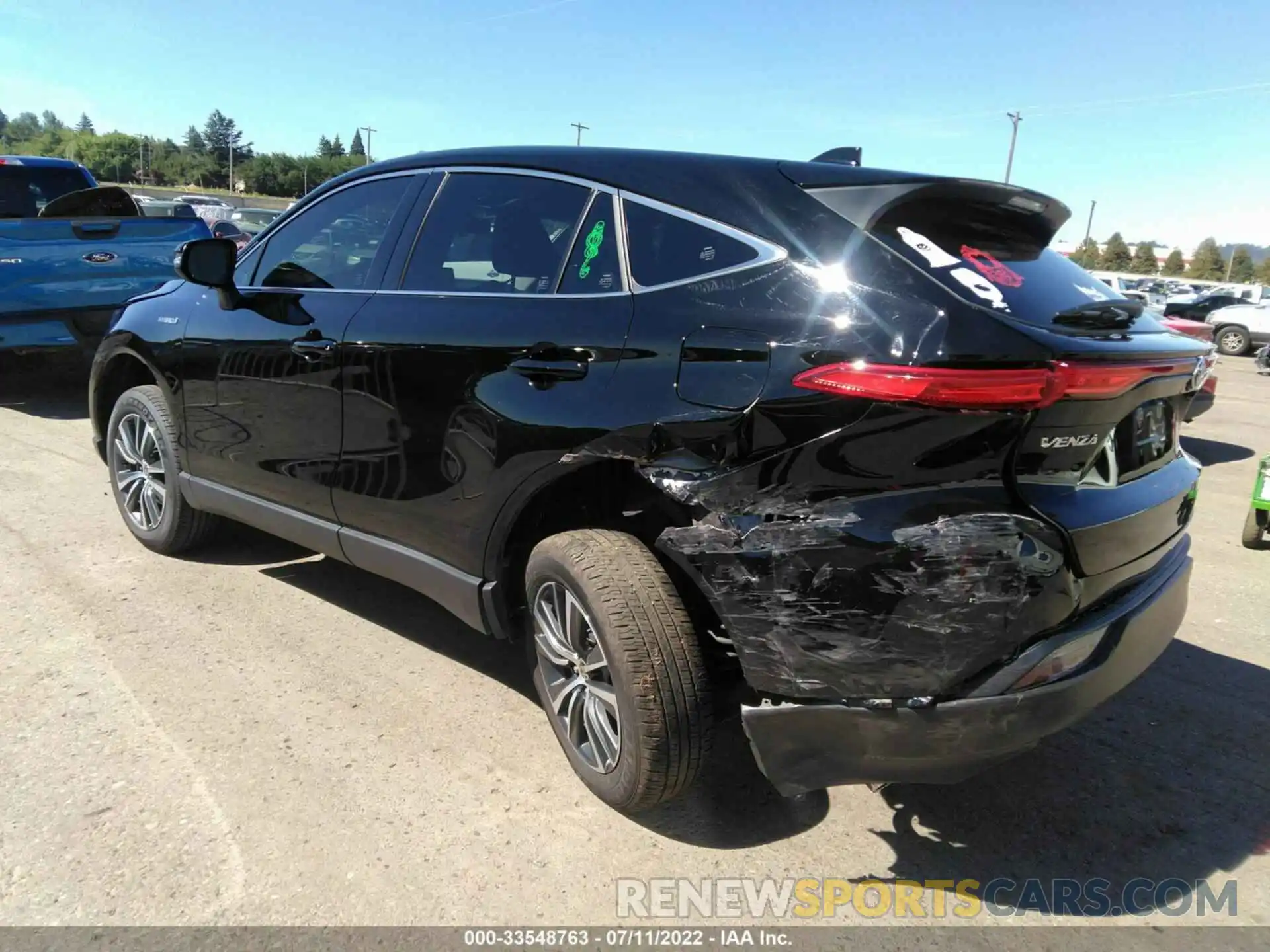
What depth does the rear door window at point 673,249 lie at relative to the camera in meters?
2.44

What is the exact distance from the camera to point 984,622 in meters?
2.05

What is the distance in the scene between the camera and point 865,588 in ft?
6.86

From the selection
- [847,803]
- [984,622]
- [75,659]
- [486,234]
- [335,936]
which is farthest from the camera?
[75,659]

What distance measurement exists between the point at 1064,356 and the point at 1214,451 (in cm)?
776

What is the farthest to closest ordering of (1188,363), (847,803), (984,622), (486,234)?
(486,234) < (847,803) < (1188,363) < (984,622)

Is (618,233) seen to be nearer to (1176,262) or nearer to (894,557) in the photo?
(894,557)

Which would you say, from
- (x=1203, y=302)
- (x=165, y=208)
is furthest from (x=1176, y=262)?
(x=165, y=208)

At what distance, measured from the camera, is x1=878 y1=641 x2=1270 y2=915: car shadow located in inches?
101

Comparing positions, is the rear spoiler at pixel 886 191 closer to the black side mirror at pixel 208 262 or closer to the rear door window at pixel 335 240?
the rear door window at pixel 335 240

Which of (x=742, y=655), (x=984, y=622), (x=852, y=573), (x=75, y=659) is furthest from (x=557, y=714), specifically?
(x=75, y=659)

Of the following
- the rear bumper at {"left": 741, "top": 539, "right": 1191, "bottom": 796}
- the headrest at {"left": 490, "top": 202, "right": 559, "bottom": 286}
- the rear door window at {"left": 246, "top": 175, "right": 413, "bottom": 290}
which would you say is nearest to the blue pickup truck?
the rear door window at {"left": 246, "top": 175, "right": 413, "bottom": 290}

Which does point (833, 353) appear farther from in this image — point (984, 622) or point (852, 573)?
point (984, 622)

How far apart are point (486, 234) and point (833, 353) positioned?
58.5 inches

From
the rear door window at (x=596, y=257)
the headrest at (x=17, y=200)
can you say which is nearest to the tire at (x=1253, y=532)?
the rear door window at (x=596, y=257)
